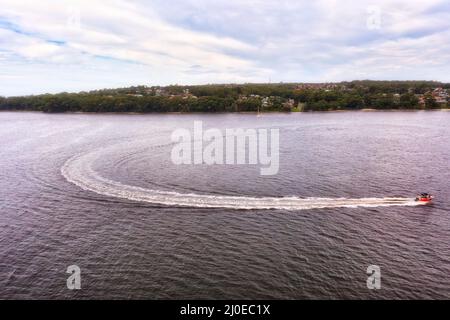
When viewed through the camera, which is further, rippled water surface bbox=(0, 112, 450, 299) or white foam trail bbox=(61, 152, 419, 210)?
white foam trail bbox=(61, 152, 419, 210)

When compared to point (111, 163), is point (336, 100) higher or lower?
higher

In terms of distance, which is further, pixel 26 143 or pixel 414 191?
pixel 26 143

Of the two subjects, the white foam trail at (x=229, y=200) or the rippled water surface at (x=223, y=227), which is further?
the white foam trail at (x=229, y=200)

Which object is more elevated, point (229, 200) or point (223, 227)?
point (229, 200)

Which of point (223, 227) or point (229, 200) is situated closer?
point (223, 227)
